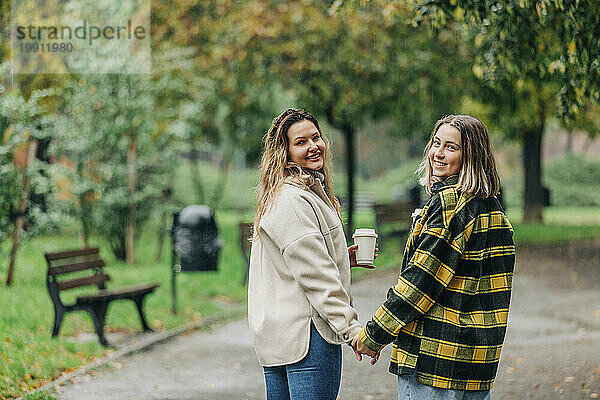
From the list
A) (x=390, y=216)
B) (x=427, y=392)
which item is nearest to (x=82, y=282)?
(x=427, y=392)

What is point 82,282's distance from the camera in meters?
9.52

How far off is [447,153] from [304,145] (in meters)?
0.63

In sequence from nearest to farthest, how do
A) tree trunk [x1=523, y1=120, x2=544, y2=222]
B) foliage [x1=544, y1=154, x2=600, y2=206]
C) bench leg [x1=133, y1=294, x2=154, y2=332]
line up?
bench leg [x1=133, y1=294, x2=154, y2=332] < tree trunk [x1=523, y1=120, x2=544, y2=222] < foliage [x1=544, y1=154, x2=600, y2=206]

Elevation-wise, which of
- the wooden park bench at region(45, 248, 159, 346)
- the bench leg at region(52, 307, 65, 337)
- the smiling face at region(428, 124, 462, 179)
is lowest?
the bench leg at region(52, 307, 65, 337)

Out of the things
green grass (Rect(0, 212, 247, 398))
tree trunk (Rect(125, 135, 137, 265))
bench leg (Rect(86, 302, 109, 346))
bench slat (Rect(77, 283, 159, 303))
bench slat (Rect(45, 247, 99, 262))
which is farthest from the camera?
tree trunk (Rect(125, 135, 137, 265))

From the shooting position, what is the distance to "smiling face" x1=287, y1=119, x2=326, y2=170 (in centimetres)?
383

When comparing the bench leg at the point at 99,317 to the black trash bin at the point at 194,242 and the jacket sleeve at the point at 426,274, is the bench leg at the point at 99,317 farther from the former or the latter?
the jacket sleeve at the point at 426,274

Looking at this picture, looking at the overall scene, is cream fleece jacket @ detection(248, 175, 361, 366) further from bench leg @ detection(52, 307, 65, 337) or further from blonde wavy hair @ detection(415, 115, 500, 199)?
bench leg @ detection(52, 307, 65, 337)

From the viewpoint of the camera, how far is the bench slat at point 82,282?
29.7 feet

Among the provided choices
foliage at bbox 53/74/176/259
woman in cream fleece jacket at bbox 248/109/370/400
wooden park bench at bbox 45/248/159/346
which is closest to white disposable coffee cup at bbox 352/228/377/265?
woman in cream fleece jacket at bbox 248/109/370/400

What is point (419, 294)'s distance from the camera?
351 centimetres

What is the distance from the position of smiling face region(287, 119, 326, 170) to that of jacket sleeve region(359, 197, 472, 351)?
620mm

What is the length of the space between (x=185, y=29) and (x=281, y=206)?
17525 mm

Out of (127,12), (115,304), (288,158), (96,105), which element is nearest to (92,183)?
(96,105)
